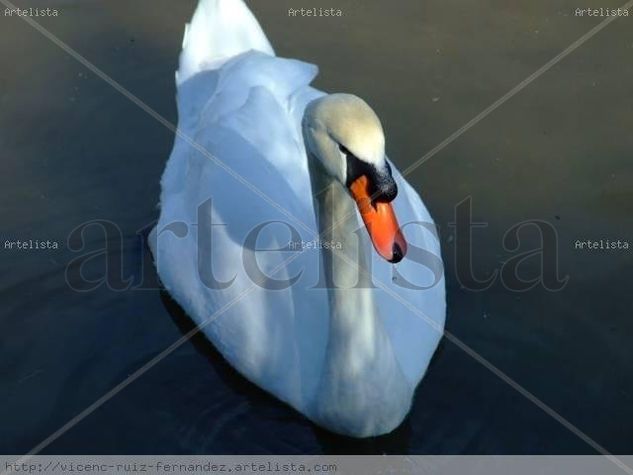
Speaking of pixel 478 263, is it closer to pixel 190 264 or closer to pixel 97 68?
pixel 190 264

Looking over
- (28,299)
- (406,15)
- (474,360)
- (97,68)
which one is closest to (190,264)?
(28,299)

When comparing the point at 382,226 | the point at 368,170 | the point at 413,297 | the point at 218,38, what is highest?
the point at 368,170

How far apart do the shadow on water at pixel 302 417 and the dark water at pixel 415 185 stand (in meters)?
0.01

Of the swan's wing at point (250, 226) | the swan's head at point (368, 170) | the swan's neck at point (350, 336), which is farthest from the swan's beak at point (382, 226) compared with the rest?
the swan's wing at point (250, 226)

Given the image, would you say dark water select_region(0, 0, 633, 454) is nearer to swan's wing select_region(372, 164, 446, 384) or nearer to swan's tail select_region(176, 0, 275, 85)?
swan's wing select_region(372, 164, 446, 384)

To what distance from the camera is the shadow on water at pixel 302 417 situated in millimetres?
5684

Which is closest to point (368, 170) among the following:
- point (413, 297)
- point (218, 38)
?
point (413, 297)

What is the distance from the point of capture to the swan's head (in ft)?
15.4

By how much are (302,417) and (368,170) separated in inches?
65.9

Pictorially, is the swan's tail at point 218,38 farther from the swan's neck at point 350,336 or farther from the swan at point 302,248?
the swan's neck at point 350,336

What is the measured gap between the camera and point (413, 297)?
5.92 metres

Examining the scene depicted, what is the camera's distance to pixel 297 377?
5.63 m

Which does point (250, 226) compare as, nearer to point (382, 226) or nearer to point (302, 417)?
point (302, 417)

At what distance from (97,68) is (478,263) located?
3592 mm
